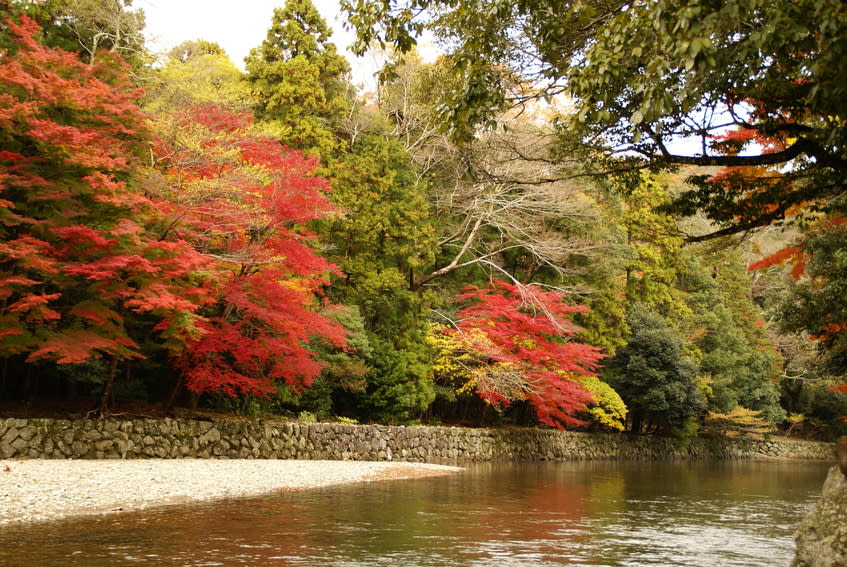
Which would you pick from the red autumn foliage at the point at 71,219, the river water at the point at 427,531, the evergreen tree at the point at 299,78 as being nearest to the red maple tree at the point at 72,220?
the red autumn foliage at the point at 71,219

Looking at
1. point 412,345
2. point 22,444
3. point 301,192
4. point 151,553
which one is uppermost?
point 301,192

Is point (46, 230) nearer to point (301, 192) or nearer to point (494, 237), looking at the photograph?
point (301, 192)

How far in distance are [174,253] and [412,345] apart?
981 cm

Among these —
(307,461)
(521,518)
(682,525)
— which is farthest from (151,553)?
(307,461)

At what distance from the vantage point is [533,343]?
2241 centimetres

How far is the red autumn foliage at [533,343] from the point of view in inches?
864

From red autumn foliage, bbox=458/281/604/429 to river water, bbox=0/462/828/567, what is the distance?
27.6ft

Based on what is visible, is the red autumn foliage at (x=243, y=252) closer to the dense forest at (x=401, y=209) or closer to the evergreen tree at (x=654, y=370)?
the dense forest at (x=401, y=209)

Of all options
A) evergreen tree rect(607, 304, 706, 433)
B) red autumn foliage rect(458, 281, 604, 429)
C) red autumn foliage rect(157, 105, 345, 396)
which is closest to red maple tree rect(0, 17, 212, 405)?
red autumn foliage rect(157, 105, 345, 396)

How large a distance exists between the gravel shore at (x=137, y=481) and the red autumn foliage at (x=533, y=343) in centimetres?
726

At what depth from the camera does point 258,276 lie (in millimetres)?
15047

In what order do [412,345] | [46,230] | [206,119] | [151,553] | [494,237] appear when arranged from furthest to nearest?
[494,237] < [412,345] < [206,119] < [46,230] < [151,553]

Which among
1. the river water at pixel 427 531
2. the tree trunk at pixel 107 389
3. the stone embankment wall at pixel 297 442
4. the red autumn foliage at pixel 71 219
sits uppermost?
the red autumn foliage at pixel 71 219

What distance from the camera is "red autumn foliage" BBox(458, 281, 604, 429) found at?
22.0m
